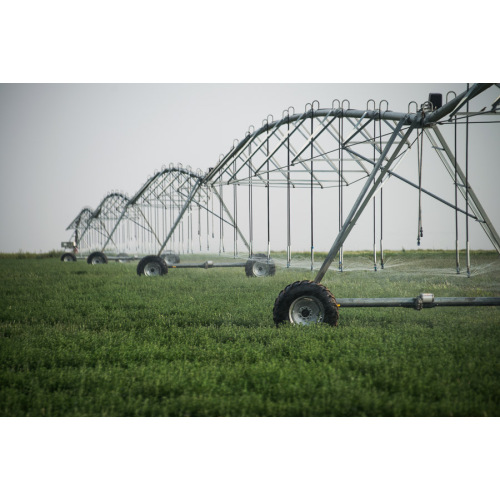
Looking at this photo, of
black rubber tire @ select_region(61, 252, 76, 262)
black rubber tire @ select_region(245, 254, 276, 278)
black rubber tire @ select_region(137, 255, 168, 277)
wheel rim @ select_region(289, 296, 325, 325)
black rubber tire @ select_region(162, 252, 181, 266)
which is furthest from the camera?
black rubber tire @ select_region(61, 252, 76, 262)

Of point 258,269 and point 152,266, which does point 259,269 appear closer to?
point 258,269

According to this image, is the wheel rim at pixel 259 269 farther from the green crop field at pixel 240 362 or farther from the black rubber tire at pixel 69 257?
the black rubber tire at pixel 69 257

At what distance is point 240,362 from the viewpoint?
6723 mm

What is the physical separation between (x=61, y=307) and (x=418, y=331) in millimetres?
8248

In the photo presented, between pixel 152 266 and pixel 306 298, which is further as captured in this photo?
pixel 152 266

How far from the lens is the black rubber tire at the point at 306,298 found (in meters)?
8.67

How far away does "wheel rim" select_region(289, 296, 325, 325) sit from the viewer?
8883mm

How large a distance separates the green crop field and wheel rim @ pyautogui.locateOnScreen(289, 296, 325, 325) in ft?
1.69

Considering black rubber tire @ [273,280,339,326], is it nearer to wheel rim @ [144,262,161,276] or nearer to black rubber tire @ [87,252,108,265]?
wheel rim @ [144,262,161,276]

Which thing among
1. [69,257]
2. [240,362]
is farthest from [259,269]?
[69,257]

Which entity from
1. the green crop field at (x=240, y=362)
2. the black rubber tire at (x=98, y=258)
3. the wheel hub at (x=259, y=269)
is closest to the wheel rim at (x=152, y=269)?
the wheel hub at (x=259, y=269)

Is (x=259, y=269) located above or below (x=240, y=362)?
above

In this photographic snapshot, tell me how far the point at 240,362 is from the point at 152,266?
15.7 m

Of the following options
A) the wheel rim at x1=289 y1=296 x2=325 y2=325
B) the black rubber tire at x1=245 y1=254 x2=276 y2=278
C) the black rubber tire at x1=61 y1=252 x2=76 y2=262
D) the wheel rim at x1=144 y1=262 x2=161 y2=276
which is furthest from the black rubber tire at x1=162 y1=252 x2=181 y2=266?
the wheel rim at x1=289 y1=296 x2=325 y2=325
